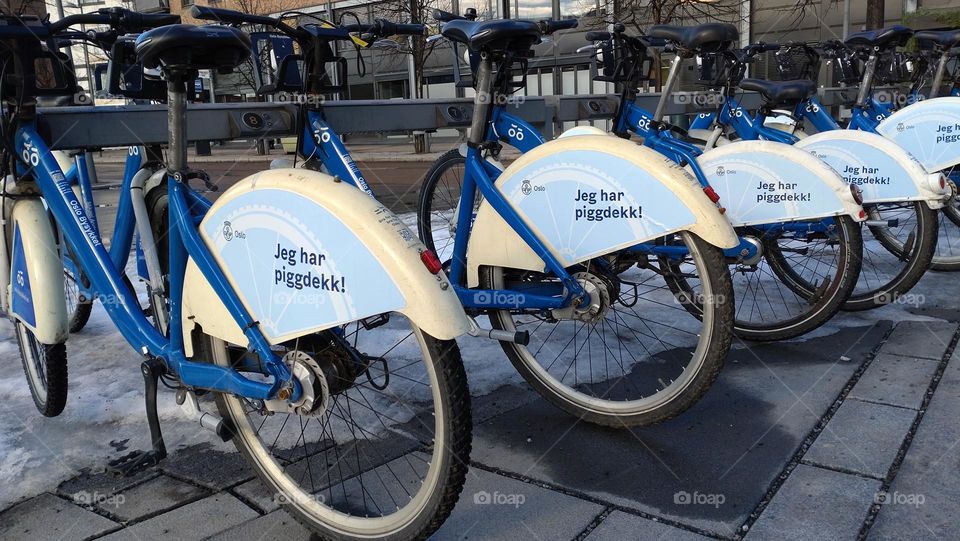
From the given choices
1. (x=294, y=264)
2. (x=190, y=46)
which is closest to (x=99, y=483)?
(x=294, y=264)

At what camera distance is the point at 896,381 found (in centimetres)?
335

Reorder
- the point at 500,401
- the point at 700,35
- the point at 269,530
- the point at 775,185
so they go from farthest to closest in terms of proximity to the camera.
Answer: the point at 700,35
the point at 775,185
the point at 500,401
the point at 269,530

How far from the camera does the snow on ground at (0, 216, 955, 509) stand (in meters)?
2.84

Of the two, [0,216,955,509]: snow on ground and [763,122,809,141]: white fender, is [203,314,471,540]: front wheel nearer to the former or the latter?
[0,216,955,509]: snow on ground

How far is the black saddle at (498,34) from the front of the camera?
3.11 m

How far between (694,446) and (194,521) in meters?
1.69

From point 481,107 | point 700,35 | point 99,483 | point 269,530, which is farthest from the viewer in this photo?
point 700,35

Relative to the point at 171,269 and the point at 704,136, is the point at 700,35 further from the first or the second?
the point at 171,269

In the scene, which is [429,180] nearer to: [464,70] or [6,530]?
[464,70]

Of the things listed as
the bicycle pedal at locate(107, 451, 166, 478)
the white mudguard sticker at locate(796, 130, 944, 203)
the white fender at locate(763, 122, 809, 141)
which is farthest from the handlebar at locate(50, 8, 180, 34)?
the white fender at locate(763, 122, 809, 141)

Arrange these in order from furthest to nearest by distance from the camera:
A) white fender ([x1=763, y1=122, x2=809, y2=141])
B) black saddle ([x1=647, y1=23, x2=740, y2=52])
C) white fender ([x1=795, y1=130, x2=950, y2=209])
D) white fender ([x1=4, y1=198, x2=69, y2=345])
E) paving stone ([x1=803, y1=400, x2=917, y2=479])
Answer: white fender ([x1=763, y1=122, x2=809, y2=141]) < white fender ([x1=795, y1=130, x2=950, y2=209]) < black saddle ([x1=647, y1=23, x2=740, y2=52]) < white fender ([x1=4, y1=198, x2=69, y2=345]) < paving stone ([x1=803, y1=400, x2=917, y2=479])

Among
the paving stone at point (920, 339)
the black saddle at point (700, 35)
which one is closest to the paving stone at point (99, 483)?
the black saddle at point (700, 35)

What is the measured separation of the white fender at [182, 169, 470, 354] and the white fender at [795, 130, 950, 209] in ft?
9.81

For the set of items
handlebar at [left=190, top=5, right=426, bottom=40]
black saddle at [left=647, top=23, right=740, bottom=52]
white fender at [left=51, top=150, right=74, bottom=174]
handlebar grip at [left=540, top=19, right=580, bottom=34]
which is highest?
handlebar at [left=190, top=5, right=426, bottom=40]
